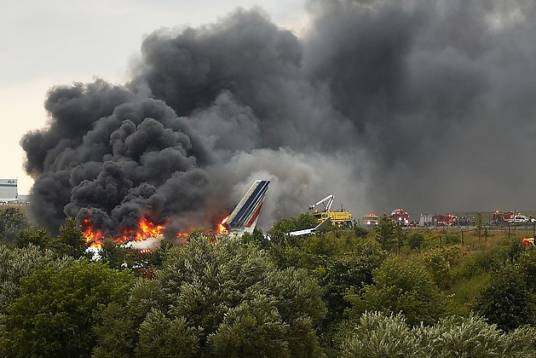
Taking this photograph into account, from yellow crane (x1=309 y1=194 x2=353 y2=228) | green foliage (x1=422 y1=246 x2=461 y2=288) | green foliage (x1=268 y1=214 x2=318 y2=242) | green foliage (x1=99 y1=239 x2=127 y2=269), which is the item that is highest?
yellow crane (x1=309 y1=194 x2=353 y2=228)

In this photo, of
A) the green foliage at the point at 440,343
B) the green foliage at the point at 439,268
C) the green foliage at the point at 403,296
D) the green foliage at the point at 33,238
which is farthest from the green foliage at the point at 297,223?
the green foliage at the point at 440,343

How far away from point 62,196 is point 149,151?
1458 cm

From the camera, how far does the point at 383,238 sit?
52.8 metres

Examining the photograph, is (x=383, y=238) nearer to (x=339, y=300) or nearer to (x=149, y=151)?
(x=339, y=300)

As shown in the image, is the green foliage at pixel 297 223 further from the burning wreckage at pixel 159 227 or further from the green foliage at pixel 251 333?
the green foliage at pixel 251 333

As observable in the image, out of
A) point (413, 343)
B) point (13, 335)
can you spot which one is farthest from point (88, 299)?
point (413, 343)

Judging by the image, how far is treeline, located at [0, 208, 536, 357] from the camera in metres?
21.1

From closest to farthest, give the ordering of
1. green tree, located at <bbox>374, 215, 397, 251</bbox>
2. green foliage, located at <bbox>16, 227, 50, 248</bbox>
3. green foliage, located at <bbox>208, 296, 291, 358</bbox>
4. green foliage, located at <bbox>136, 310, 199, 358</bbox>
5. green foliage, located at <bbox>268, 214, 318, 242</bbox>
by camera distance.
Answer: green foliage, located at <bbox>208, 296, 291, 358</bbox>
green foliage, located at <bbox>136, 310, 199, 358</bbox>
green foliage, located at <bbox>16, 227, 50, 248</bbox>
green tree, located at <bbox>374, 215, 397, 251</bbox>
green foliage, located at <bbox>268, 214, 318, 242</bbox>

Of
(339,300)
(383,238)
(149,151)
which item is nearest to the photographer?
(339,300)

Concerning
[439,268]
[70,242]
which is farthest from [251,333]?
[70,242]

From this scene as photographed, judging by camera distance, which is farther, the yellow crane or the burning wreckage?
the yellow crane

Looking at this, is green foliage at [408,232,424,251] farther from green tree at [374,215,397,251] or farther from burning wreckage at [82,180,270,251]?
burning wreckage at [82,180,270,251]

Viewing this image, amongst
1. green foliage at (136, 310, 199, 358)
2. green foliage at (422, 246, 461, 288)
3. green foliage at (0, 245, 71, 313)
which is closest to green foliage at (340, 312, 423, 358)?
green foliage at (136, 310, 199, 358)

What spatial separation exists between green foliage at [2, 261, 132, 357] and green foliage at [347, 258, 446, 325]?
12.3m
